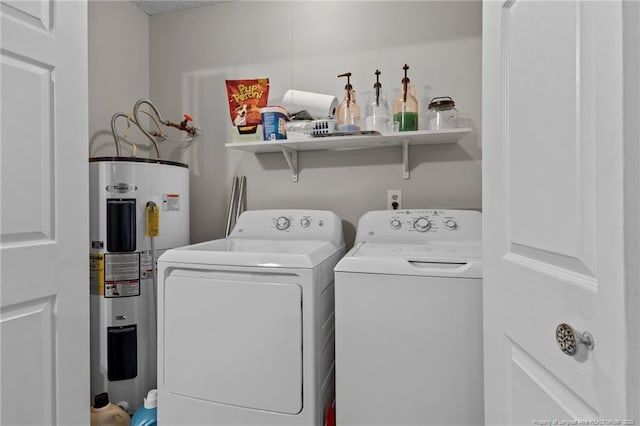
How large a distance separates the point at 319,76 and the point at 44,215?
61.2 inches

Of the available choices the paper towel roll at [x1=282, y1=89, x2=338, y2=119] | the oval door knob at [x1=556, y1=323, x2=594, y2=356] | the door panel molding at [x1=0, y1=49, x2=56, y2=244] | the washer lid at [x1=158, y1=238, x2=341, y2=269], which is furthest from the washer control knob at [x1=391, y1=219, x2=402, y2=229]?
the door panel molding at [x1=0, y1=49, x2=56, y2=244]

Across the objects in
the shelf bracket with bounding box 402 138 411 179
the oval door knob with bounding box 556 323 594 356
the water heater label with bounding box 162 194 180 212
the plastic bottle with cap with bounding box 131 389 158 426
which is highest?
the shelf bracket with bounding box 402 138 411 179

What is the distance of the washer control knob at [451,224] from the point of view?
1650 millimetres

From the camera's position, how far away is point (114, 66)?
210cm

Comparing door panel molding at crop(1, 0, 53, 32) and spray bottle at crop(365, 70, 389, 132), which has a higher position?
door panel molding at crop(1, 0, 53, 32)

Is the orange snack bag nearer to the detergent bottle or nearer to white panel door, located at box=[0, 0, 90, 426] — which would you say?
white panel door, located at box=[0, 0, 90, 426]

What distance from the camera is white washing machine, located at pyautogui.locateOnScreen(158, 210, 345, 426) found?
4.15ft

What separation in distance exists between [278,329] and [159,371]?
581mm

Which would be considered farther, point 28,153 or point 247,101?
point 247,101

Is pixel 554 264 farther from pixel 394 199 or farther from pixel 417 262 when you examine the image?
pixel 394 199

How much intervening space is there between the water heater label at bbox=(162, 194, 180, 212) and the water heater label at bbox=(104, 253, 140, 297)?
295 millimetres

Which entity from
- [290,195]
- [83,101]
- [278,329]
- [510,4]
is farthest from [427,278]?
[83,101]

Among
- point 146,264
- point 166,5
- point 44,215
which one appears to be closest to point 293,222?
point 146,264

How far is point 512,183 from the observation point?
752 millimetres
